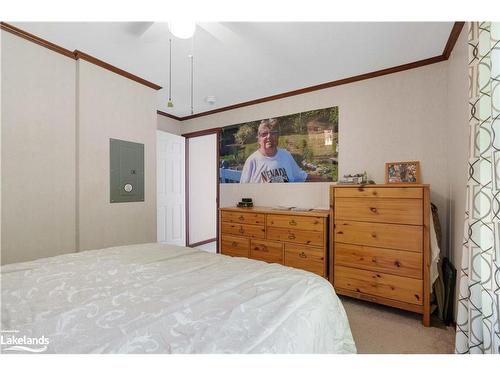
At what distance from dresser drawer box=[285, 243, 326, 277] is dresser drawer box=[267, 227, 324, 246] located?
0.21 feet

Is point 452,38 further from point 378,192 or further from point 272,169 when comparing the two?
point 272,169

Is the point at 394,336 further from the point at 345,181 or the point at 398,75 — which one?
the point at 398,75

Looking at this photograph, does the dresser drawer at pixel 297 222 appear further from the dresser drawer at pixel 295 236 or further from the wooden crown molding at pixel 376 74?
the wooden crown molding at pixel 376 74

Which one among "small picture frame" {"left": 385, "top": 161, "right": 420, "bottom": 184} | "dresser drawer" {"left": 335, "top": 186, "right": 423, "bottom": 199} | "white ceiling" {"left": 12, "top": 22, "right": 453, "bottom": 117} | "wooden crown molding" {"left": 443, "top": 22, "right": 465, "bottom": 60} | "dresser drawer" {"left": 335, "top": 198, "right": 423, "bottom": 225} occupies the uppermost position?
"white ceiling" {"left": 12, "top": 22, "right": 453, "bottom": 117}

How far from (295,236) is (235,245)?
0.87 meters

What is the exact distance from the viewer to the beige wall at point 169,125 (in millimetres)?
4039

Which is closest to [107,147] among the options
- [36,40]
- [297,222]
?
[36,40]

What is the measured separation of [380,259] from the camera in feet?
7.09

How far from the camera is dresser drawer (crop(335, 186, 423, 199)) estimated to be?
202 cm

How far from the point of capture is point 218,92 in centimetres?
321

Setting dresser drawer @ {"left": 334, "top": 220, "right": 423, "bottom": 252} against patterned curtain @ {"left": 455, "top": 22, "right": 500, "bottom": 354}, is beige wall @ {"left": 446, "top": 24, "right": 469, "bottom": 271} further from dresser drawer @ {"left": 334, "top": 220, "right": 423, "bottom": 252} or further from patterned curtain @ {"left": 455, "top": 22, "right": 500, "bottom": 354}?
patterned curtain @ {"left": 455, "top": 22, "right": 500, "bottom": 354}

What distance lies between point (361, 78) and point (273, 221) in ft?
6.41

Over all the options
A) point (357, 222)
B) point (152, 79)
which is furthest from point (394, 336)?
point (152, 79)

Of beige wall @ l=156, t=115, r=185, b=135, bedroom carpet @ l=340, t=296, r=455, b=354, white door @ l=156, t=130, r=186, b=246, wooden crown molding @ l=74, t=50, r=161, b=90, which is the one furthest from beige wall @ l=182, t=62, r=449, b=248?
beige wall @ l=156, t=115, r=185, b=135
